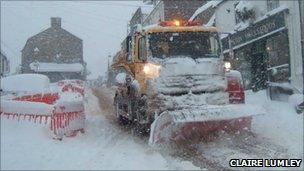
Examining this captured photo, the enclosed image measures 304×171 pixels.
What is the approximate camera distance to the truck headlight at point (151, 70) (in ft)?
32.3

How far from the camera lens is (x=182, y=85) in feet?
31.7

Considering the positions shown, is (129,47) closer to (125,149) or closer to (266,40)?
(125,149)

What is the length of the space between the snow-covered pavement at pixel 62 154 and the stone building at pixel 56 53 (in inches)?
2061

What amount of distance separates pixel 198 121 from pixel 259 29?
45.5ft

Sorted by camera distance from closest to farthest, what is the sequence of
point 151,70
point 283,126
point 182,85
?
point 182,85, point 151,70, point 283,126

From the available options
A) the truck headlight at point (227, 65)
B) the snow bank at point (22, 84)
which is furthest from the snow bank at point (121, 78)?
the snow bank at point (22, 84)

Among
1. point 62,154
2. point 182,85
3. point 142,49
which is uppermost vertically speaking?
point 142,49

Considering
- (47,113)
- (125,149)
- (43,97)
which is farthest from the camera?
(43,97)

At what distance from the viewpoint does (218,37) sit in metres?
11.0

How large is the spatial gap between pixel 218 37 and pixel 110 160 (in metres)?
5.39

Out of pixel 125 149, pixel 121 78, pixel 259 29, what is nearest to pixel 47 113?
pixel 125 149

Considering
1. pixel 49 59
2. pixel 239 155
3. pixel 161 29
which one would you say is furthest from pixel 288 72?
pixel 49 59

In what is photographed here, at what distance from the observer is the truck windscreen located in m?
10.3

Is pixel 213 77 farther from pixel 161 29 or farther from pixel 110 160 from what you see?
pixel 110 160
